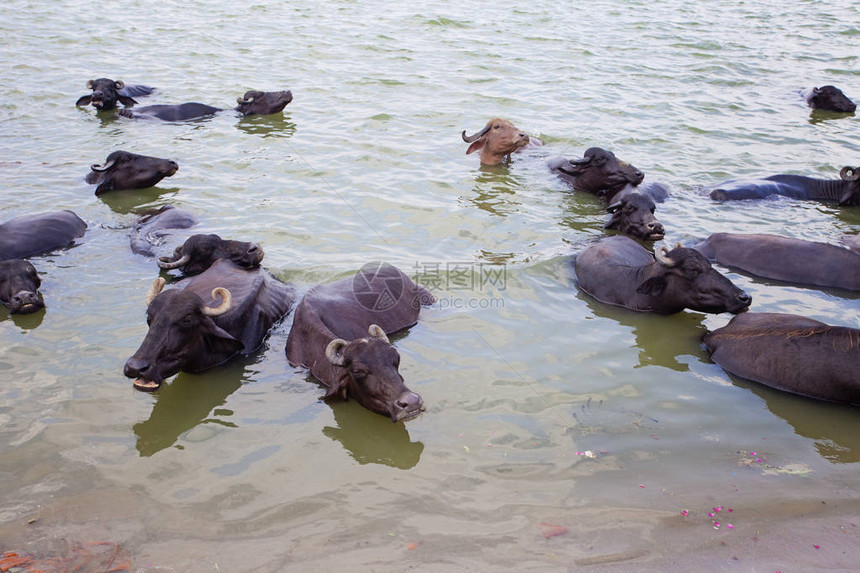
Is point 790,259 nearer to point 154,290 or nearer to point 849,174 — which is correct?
point 849,174

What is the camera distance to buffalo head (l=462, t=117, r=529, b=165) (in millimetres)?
12164

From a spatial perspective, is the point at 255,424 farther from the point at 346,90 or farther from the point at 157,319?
the point at 346,90

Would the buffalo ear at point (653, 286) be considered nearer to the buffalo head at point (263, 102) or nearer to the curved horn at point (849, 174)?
the curved horn at point (849, 174)

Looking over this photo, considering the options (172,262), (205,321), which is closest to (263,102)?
(172,262)

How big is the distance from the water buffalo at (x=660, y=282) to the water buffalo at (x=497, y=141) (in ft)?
12.9

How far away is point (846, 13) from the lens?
77.9 feet

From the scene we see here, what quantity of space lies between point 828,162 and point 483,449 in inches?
403

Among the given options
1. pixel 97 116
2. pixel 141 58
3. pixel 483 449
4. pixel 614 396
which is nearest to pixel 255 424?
pixel 483 449

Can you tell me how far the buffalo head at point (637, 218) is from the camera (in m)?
9.49

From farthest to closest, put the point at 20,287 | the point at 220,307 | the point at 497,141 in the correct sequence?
the point at 497,141, the point at 20,287, the point at 220,307

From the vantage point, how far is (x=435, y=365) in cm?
674

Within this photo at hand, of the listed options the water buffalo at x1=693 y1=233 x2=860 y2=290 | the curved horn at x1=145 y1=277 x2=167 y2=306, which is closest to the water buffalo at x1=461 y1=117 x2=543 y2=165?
the water buffalo at x1=693 y1=233 x2=860 y2=290

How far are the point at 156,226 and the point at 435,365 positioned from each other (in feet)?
16.1

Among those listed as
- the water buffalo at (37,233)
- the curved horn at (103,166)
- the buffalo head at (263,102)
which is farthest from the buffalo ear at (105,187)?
the buffalo head at (263,102)
